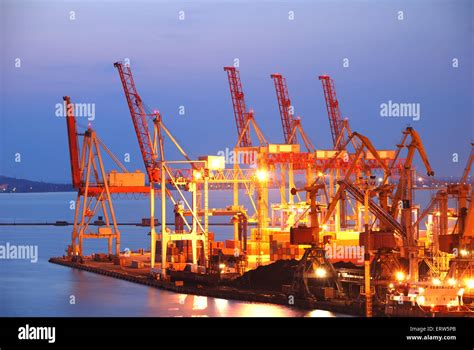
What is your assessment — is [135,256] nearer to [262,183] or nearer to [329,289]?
[262,183]

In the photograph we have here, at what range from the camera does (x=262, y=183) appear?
59000mm

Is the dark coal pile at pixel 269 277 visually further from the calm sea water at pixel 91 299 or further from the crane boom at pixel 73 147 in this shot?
the crane boom at pixel 73 147

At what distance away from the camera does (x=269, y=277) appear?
4634 cm
